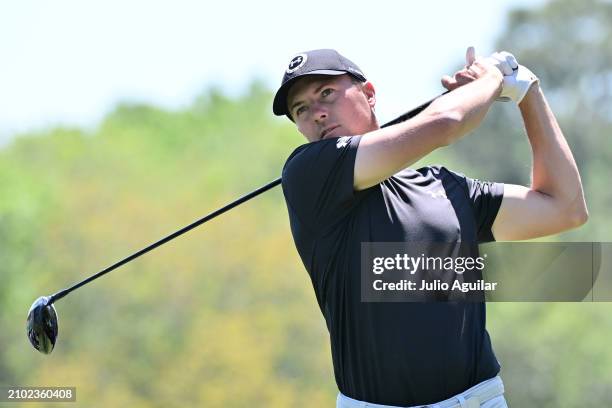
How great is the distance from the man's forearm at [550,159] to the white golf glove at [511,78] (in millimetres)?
85

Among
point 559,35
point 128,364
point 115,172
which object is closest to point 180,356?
point 128,364

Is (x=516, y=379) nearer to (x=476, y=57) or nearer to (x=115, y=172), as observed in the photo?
(x=115, y=172)

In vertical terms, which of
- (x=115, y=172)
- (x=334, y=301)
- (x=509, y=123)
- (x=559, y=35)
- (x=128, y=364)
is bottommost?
(x=334, y=301)

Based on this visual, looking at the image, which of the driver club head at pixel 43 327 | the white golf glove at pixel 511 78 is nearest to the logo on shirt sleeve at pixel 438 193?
the white golf glove at pixel 511 78

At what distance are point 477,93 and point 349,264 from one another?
2.51ft

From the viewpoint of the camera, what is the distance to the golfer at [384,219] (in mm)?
4078

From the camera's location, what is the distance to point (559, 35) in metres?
55.2

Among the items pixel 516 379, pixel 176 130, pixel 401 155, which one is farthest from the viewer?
pixel 176 130

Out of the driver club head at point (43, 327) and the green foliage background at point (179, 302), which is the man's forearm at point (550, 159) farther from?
the green foliage background at point (179, 302)

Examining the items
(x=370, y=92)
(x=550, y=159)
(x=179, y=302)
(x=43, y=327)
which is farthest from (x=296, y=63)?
(x=179, y=302)

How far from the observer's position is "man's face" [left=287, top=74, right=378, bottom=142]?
14.7 ft

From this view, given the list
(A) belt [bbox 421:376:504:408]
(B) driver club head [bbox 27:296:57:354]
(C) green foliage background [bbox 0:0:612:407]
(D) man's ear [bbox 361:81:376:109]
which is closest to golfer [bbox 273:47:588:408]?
(A) belt [bbox 421:376:504:408]

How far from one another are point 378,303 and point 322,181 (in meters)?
0.47

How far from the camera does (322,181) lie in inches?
165
